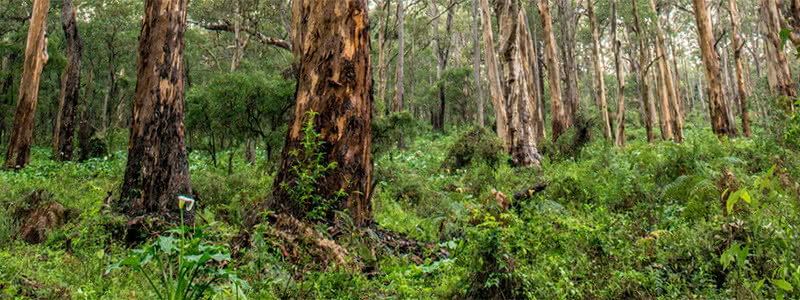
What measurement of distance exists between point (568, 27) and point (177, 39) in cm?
1837

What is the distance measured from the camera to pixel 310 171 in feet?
11.9

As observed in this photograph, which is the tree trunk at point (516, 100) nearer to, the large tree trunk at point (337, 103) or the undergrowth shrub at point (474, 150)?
the undergrowth shrub at point (474, 150)

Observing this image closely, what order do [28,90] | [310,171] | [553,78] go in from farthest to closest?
[553,78] < [28,90] < [310,171]

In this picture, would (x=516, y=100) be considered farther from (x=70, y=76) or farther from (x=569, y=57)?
(x=70, y=76)

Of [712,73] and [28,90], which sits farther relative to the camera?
[712,73]

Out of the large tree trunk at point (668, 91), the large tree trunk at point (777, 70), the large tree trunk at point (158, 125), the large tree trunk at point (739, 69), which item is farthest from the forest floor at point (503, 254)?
the large tree trunk at point (739, 69)

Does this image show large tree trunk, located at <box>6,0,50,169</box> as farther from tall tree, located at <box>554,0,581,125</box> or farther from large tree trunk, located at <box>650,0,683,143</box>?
large tree trunk, located at <box>650,0,683,143</box>

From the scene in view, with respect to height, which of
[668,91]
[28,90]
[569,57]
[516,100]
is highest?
[569,57]

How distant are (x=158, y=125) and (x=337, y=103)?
92.5 inches

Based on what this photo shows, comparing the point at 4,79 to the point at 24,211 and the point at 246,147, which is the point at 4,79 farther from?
the point at 24,211

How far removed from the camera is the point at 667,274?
2.85m

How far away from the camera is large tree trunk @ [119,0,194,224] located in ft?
15.9

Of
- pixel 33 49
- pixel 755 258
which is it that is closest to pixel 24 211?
pixel 755 258

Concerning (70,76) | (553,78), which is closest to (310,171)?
(553,78)
